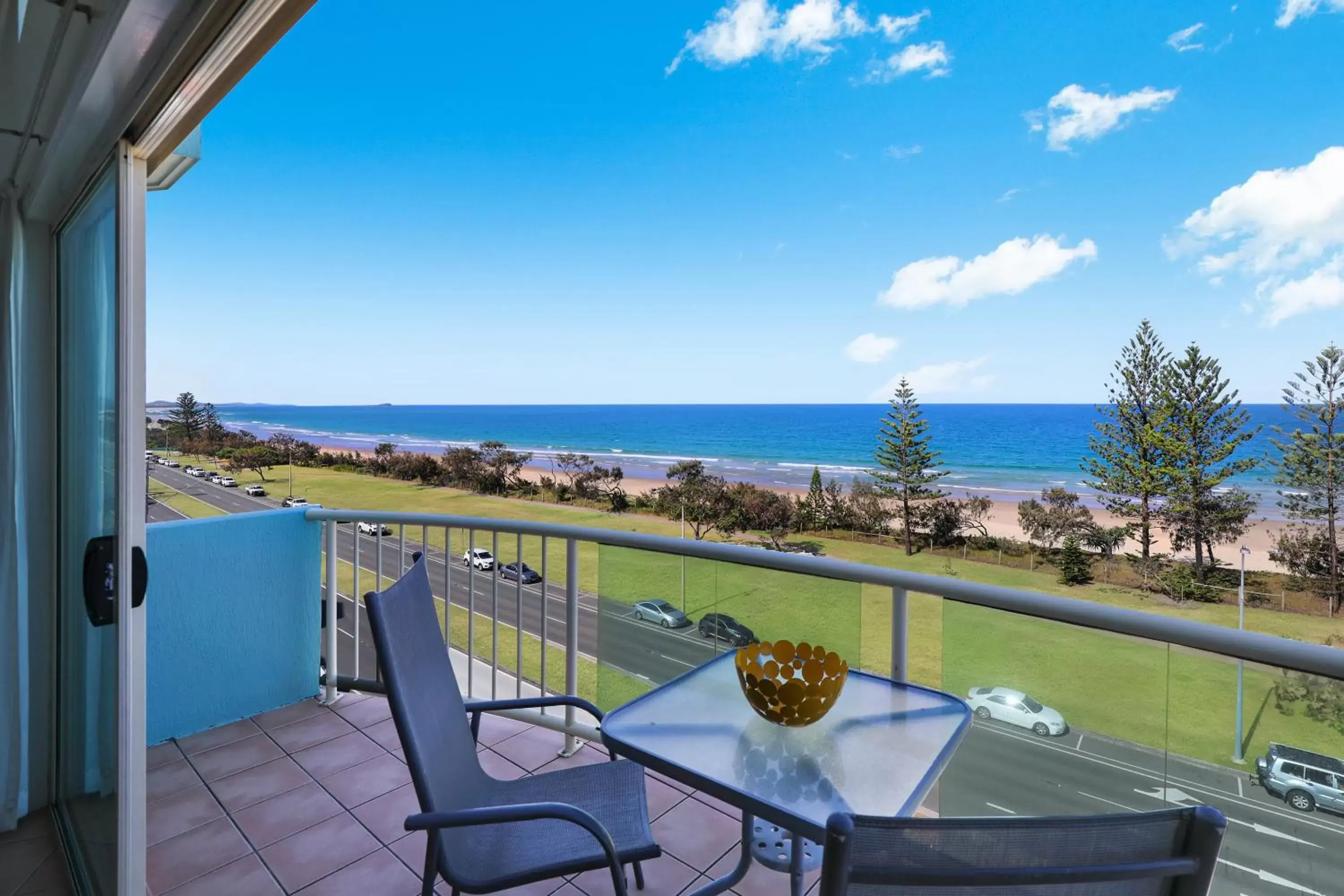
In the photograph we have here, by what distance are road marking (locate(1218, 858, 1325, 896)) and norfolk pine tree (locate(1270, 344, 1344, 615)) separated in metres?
19.5

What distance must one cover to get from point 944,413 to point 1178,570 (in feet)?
81.9

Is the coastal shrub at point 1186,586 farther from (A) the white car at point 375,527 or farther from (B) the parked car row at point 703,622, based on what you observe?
(A) the white car at point 375,527

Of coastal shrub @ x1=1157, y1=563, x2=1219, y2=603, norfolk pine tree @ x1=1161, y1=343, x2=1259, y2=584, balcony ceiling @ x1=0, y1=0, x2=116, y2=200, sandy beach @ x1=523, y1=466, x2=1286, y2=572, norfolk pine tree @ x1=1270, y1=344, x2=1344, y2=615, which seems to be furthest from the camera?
coastal shrub @ x1=1157, y1=563, x2=1219, y2=603

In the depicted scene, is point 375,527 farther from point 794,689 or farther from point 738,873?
point 794,689

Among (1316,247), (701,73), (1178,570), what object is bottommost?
(1178,570)

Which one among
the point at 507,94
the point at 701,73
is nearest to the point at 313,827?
the point at 507,94

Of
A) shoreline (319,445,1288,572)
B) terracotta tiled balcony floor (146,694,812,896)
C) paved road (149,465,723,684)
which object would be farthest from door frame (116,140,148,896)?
shoreline (319,445,1288,572)

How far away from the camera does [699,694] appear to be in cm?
164

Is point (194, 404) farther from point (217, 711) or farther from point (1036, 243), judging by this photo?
point (1036, 243)

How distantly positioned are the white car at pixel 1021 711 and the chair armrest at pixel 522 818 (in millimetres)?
1201

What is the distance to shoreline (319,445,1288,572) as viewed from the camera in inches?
687

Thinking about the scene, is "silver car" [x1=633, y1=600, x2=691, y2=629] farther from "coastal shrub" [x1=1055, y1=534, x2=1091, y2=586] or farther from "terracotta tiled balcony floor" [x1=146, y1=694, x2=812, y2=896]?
"coastal shrub" [x1=1055, y1=534, x2=1091, y2=586]

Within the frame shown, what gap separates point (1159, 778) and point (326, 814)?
2465mm

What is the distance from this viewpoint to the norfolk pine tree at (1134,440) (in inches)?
732
